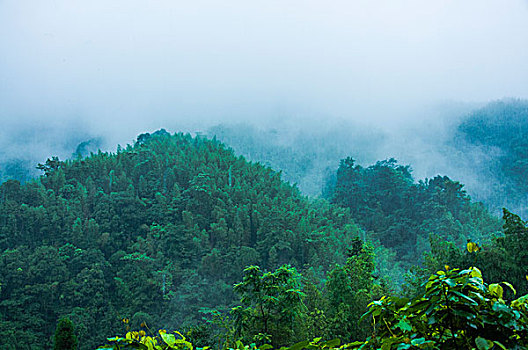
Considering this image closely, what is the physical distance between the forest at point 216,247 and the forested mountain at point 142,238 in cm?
6

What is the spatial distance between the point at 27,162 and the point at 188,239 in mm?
21867

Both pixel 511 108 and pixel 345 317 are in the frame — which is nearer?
pixel 345 317

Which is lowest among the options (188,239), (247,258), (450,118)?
(247,258)

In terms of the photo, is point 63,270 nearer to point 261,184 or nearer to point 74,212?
point 74,212

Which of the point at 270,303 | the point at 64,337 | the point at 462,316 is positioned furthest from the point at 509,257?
the point at 462,316

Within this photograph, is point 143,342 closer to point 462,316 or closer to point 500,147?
point 462,316

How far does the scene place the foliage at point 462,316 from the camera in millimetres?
686

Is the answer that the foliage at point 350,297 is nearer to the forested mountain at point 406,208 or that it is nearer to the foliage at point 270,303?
A: the foliage at point 270,303

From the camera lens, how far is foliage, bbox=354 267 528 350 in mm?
686

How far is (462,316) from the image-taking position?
2.26ft

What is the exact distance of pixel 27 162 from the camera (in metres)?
31.8

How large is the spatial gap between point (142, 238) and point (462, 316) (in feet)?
59.3

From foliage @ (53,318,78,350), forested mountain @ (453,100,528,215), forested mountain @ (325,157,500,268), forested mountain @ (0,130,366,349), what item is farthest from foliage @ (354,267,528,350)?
forested mountain @ (453,100,528,215)

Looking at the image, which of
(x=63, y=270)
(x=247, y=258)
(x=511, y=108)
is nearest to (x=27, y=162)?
(x=63, y=270)
